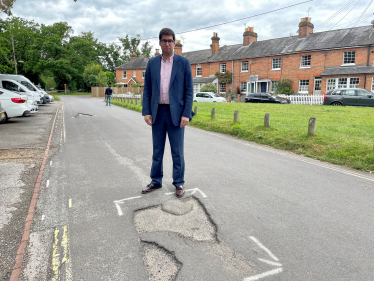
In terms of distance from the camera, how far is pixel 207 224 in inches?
128

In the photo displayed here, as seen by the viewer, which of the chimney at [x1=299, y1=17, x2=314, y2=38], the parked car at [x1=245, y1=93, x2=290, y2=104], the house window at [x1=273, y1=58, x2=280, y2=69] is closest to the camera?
the parked car at [x1=245, y1=93, x2=290, y2=104]

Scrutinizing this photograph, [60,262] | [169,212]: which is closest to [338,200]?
[169,212]

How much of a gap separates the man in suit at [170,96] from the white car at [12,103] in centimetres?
1068

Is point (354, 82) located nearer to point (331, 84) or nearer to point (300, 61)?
point (331, 84)

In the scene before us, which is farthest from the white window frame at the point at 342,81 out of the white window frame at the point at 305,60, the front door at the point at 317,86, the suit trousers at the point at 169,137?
the suit trousers at the point at 169,137

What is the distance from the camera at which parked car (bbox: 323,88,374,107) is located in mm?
19172

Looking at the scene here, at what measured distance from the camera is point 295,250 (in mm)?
2734

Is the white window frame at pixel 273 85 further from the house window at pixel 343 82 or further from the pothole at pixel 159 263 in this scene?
the pothole at pixel 159 263

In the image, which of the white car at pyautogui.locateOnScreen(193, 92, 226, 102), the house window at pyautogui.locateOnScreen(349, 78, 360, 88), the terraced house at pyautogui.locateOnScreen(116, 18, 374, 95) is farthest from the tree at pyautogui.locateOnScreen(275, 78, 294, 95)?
the white car at pyautogui.locateOnScreen(193, 92, 226, 102)

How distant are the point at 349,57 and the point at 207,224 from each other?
3101 cm

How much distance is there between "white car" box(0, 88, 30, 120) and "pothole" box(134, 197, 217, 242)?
1133cm

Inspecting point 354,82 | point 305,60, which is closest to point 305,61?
point 305,60

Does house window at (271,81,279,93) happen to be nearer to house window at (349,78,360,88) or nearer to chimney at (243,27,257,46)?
house window at (349,78,360,88)

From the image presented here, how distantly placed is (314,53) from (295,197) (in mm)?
30161
